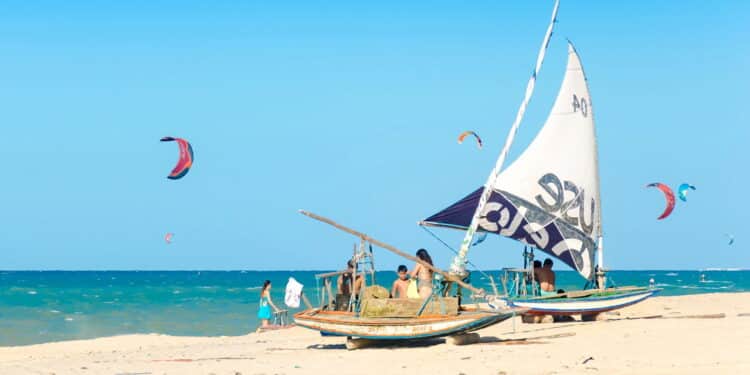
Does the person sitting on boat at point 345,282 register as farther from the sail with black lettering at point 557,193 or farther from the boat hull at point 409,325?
the sail with black lettering at point 557,193

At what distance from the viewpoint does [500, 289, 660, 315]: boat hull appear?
19156 millimetres

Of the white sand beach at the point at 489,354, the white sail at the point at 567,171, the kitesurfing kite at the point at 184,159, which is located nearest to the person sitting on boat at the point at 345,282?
the white sand beach at the point at 489,354

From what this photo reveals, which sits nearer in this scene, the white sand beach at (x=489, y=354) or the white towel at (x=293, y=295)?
the white sand beach at (x=489, y=354)

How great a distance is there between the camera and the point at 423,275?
15.8 meters

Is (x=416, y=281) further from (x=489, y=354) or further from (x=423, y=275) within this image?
(x=489, y=354)

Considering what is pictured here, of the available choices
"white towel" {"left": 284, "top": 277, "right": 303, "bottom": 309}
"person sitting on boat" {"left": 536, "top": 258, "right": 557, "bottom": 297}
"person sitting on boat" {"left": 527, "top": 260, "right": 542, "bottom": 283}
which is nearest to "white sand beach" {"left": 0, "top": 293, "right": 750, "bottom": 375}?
"person sitting on boat" {"left": 536, "top": 258, "right": 557, "bottom": 297}

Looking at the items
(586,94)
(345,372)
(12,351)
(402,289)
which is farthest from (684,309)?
(12,351)

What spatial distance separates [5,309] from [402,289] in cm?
3595

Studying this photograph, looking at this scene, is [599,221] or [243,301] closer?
[599,221]

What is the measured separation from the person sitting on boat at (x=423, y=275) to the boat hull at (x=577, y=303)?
132 inches

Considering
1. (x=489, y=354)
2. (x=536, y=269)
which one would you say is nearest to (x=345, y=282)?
(x=489, y=354)

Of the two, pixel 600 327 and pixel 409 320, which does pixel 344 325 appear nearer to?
pixel 409 320

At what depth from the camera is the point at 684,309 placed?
80.7 ft

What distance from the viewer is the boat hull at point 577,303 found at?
19.2 m
